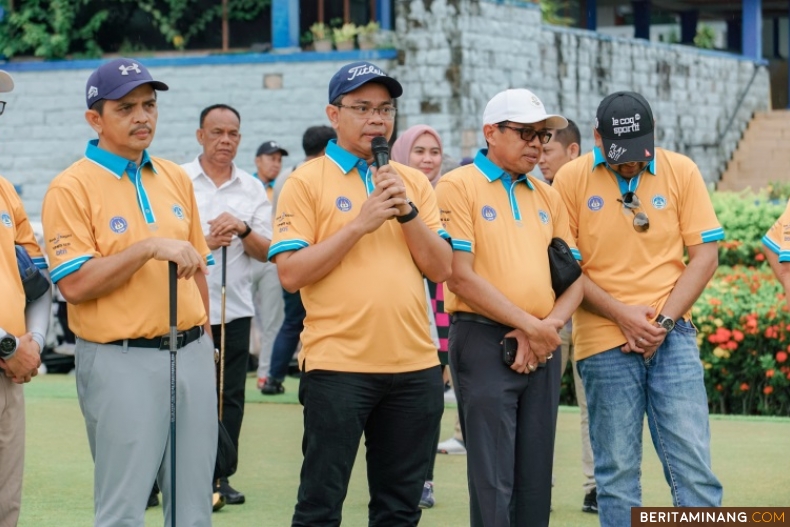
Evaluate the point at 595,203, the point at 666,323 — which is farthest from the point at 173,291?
the point at 666,323

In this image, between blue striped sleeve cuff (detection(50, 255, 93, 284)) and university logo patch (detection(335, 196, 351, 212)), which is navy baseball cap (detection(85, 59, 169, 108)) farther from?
university logo patch (detection(335, 196, 351, 212))

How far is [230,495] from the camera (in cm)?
783

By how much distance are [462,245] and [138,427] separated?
61.0 inches

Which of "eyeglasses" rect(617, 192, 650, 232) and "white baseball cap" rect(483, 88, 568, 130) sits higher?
"white baseball cap" rect(483, 88, 568, 130)

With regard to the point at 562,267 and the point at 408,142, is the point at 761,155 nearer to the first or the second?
the point at 408,142

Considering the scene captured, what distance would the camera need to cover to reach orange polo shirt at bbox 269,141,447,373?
214 inches

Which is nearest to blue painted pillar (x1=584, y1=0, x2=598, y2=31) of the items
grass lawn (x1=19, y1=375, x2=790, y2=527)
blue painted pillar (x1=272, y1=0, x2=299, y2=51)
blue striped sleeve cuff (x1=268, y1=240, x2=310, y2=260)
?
blue painted pillar (x1=272, y1=0, x2=299, y2=51)

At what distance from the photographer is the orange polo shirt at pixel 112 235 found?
16.9 feet

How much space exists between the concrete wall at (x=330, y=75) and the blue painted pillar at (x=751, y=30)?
6300mm

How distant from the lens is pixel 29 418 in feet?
35.6

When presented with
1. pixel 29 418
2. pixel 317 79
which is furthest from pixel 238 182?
pixel 317 79

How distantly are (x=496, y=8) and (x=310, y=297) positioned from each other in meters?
11.8

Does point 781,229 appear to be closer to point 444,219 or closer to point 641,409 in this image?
point 641,409

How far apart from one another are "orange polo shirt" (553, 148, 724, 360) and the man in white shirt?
232 centimetres
